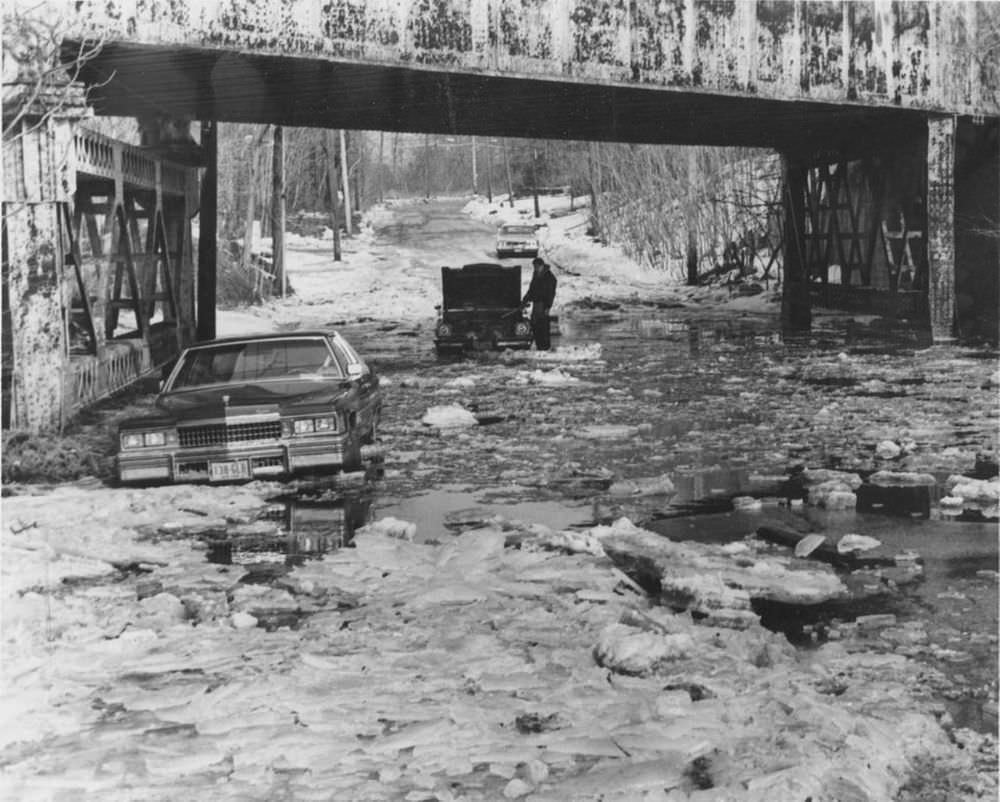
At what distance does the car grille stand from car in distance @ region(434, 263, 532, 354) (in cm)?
1402

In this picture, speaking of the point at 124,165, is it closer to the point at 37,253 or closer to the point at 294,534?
the point at 37,253

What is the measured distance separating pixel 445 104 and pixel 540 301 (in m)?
5.14

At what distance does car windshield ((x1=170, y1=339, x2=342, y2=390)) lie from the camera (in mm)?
11867

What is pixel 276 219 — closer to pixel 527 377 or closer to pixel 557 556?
pixel 527 377

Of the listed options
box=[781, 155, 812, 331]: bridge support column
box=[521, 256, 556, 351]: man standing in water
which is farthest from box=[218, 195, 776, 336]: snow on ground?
box=[521, 256, 556, 351]: man standing in water

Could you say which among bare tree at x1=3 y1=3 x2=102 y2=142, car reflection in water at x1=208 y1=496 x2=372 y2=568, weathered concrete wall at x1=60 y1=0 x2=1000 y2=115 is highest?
weathered concrete wall at x1=60 y1=0 x2=1000 y2=115

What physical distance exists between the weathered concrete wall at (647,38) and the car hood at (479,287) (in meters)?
6.81

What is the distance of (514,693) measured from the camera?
18.3 ft

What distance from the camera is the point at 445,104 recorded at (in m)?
21.1

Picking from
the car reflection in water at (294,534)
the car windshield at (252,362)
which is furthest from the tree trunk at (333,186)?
the car reflection in water at (294,534)

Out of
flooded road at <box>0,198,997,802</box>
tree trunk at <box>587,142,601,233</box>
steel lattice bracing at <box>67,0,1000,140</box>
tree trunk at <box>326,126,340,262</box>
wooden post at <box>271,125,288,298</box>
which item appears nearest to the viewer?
flooded road at <box>0,198,997,802</box>

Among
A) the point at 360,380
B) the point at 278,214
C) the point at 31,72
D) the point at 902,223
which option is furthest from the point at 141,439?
the point at 278,214

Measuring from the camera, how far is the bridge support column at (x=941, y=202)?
2259cm

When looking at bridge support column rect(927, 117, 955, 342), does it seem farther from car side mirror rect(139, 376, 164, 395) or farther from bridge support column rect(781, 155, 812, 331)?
car side mirror rect(139, 376, 164, 395)
